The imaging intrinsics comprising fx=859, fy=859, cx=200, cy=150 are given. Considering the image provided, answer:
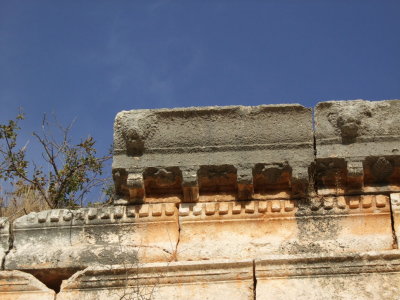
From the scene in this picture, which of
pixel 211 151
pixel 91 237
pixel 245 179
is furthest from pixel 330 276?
pixel 91 237

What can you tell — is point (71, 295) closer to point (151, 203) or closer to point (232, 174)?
point (151, 203)

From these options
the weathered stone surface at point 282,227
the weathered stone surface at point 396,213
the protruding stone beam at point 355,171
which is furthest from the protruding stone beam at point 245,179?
the weathered stone surface at point 396,213

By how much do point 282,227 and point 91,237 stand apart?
1.62 m

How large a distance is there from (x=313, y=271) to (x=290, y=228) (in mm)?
503

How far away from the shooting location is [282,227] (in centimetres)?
722

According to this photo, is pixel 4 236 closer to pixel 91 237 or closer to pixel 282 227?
pixel 91 237

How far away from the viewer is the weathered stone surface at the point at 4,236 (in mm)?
7253

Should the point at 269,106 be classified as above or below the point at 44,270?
above

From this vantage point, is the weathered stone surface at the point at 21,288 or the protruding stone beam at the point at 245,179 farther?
the protruding stone beam at the point at 245,179

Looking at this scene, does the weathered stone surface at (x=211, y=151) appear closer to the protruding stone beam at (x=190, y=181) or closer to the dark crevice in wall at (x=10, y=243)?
the protruding stone beam at (x=190, y=181)

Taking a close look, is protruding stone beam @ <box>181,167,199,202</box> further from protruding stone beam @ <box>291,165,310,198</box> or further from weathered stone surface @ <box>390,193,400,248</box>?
weathered stone surface @ <box>390,193,400,248</box>

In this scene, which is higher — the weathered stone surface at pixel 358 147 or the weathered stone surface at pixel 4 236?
the weathered stone surface at pixel 358 147

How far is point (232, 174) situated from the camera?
7316 mm

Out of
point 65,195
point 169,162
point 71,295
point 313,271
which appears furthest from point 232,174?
point 65,195
